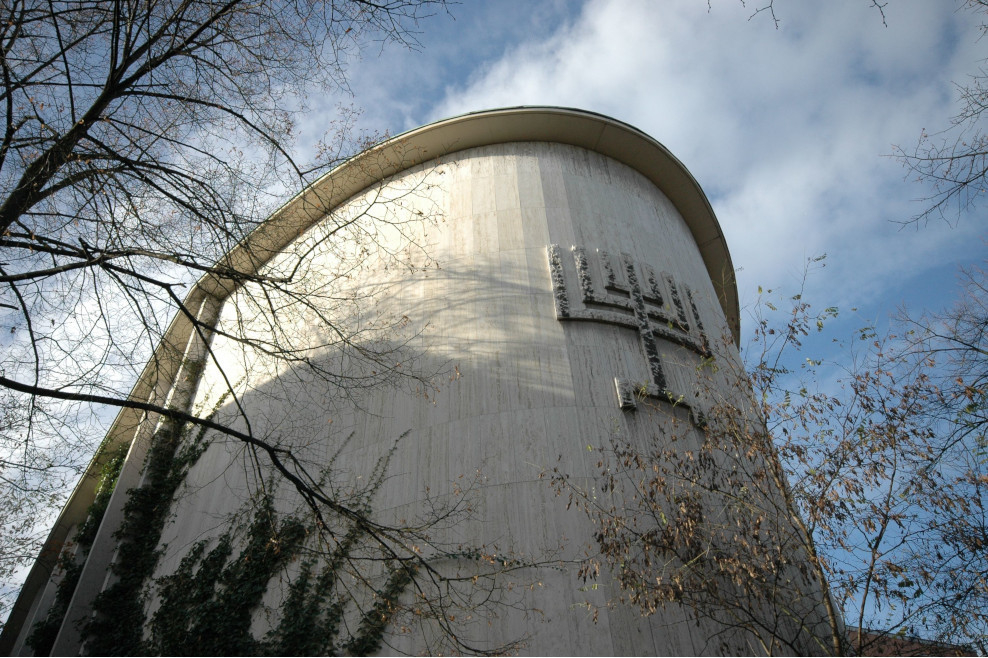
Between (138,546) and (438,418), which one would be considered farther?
(138,546)

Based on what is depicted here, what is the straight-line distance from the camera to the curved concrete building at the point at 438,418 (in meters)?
6.96

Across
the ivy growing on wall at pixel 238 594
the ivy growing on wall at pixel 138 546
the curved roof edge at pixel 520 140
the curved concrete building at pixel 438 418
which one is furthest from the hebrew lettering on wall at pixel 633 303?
the ivy growing on wall at pixel 138 546

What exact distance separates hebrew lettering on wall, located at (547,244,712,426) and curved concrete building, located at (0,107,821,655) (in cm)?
4

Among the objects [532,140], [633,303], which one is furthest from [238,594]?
[532,140]

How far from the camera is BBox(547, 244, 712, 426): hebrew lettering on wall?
9.47m

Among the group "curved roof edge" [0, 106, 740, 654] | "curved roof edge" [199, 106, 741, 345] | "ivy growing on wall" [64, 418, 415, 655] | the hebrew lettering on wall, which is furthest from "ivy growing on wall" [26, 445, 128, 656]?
the hebrew lettering on wall

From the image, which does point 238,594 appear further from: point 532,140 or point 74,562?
point 532,140

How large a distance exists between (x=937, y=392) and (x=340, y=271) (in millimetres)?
9760

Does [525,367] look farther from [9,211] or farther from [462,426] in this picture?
[9,211]

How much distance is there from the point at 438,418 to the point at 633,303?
3.66 metres

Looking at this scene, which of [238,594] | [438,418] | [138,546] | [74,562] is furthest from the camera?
[74,562]

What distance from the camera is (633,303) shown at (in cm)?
1020

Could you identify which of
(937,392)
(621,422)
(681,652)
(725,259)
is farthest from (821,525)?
(725,259)

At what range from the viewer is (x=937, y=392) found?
6051 millimetres
